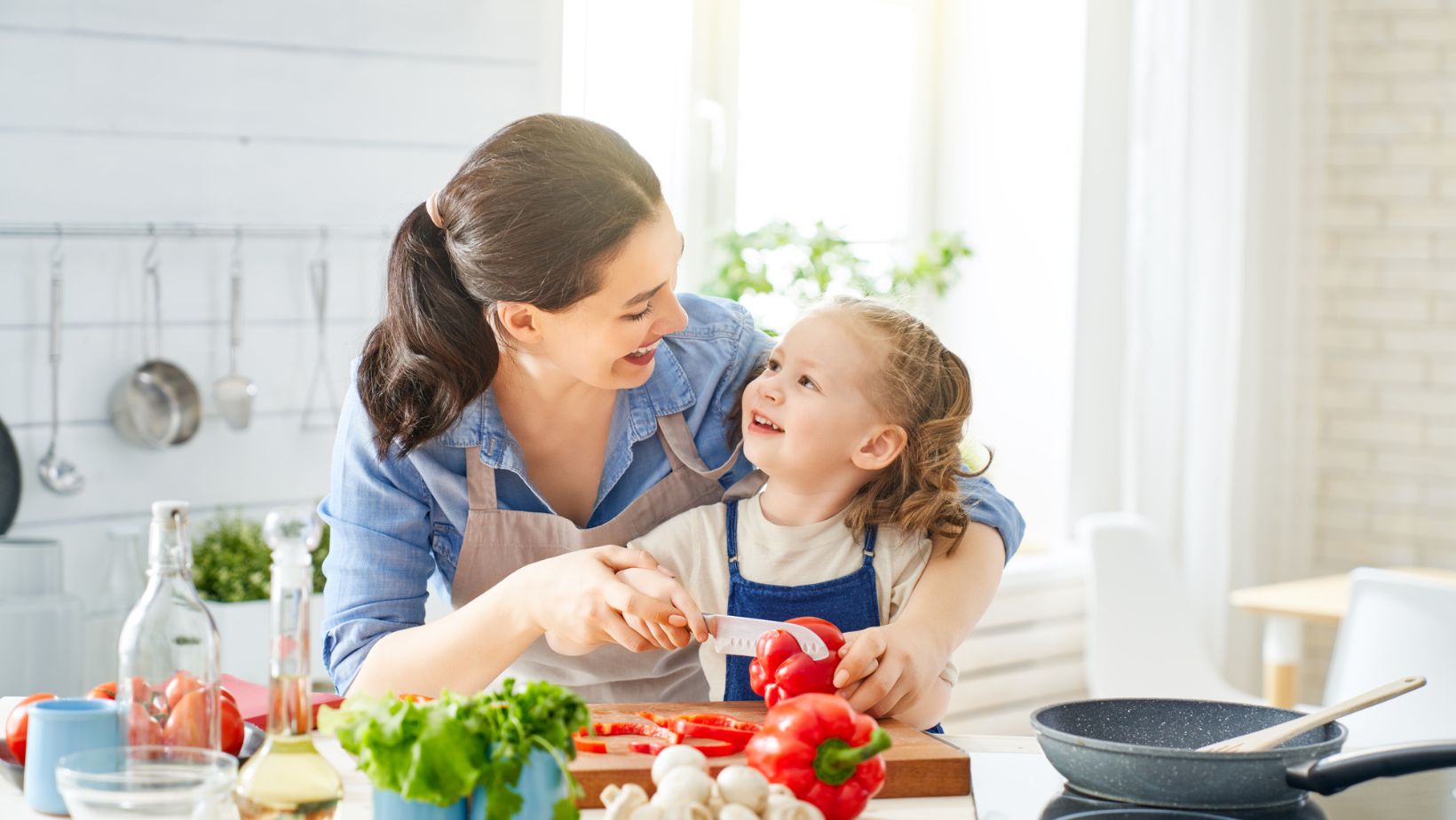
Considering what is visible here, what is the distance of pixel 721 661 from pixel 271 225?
1.56 m

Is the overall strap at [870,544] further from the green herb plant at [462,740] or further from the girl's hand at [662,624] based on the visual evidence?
the green herb plant at [462,740]

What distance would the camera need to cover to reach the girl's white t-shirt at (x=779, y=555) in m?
1.81

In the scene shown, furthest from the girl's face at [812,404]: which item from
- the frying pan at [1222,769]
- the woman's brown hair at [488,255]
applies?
the frying pan at [1222,769]

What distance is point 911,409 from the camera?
1.87 meters

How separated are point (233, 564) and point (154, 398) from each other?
35 cm

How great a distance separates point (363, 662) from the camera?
5.42 ft

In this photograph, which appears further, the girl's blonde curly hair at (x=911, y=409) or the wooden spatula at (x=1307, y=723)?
the girl's blonde curly hair at (x=911, y=409)

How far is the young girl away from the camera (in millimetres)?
1798

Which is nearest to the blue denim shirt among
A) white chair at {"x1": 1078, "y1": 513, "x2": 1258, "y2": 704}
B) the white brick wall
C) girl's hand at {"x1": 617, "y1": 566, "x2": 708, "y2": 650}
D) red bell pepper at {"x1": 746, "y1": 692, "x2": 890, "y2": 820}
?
girl's hand at {"x1": 617, "y1": 566, "x2": 708, "y2": 650}

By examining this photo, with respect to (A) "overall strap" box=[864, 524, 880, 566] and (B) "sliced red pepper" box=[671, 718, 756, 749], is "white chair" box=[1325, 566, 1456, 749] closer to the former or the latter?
(A) "overall strap" box=[864, 524, 880, 566]

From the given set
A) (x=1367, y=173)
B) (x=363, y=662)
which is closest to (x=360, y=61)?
(x=363, y=662)

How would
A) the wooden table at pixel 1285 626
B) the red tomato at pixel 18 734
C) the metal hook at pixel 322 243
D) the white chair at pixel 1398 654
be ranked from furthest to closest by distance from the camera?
the wooden table at pixel 1285 626, the metal hook at pixel 322 243, the white chair at pixel 1398 654, the red tomato at pixel 18 734

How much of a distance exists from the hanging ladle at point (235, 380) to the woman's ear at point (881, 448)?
1461 millimetres

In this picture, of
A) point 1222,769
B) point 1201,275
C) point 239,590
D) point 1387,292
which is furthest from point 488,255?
point 1387,292
